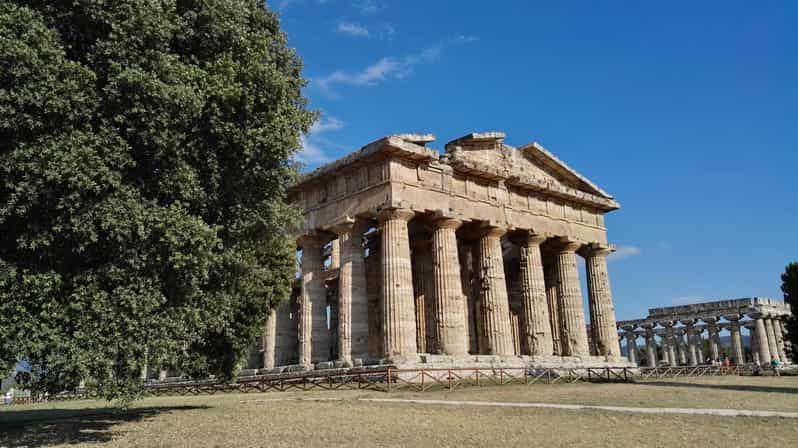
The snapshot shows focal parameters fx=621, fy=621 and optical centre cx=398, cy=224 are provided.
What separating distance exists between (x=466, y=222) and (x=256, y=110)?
1840 cm

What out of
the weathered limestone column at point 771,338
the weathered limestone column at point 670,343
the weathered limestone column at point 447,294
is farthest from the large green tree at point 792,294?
the weathered limestone column at point 447,294

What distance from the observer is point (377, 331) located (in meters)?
35.0

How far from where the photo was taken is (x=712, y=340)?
61.5m

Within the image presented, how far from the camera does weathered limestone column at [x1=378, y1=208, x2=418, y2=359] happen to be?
88.0ft

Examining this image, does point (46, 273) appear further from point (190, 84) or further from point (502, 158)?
point (502, 158)

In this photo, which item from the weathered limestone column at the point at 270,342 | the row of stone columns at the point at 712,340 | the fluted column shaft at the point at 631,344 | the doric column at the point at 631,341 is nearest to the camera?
the weathered limestone column at the point at 270,342

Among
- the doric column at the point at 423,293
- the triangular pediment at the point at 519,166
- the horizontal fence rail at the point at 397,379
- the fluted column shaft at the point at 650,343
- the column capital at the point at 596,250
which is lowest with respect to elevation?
the horizontal fence rail at the point at 397,379

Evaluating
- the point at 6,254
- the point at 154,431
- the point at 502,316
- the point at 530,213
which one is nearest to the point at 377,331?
the point at 502,316

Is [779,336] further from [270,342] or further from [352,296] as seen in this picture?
[270,342]

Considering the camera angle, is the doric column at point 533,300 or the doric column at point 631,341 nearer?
the doric column at point 533,300

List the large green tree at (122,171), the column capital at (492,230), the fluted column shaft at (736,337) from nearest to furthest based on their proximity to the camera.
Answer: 1. the large green tree at (122,171)
2. the column capital at (492,230)
3. the fluted column shaft at (736,337)

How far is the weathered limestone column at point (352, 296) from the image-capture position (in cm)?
2833

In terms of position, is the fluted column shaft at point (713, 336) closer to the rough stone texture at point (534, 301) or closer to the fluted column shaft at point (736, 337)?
the fluted column shaft at point (736, 337)

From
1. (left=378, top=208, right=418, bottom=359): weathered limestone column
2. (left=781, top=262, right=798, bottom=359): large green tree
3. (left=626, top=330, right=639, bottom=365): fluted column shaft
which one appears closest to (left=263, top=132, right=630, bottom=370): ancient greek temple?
(left=378, top=208, right=418, bottom=359): weathered limestone column
